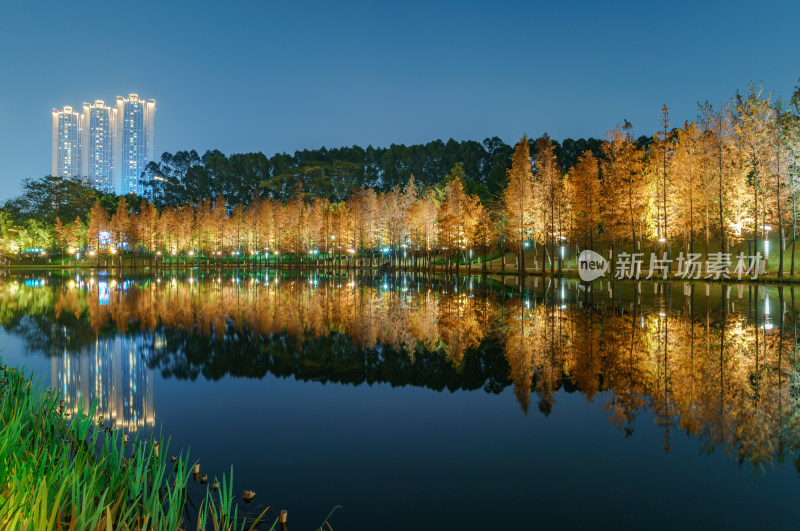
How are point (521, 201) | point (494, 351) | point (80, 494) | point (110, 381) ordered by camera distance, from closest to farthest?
point (80, 494) < point (110, 381) < point (494, 351) < point (521, 201)

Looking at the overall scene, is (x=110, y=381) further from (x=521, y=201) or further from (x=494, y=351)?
(x=521, y=201)

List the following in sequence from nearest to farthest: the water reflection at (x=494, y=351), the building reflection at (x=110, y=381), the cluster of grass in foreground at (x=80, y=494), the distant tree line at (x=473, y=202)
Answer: the cluster of grass in foreground at (x=80, y=494), the water reflection at (x=494, y=351), the building reflection at (x=110, y=381), the distant tree line at (x=473, y=202)

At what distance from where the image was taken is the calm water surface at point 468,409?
5.09 meters

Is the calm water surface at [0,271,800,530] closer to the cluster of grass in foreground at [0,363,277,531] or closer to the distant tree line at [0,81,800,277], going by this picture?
the cluster of grass in foreground at [0,363,277,531]

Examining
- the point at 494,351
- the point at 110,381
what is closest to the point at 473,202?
the point at 494,351

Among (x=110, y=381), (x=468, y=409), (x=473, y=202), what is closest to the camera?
(x=468, y=409)

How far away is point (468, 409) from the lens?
8.30 meters

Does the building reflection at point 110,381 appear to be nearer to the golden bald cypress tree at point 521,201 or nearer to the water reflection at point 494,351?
the water reflection at point 494,351

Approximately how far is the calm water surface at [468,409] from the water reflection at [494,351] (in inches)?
2.6

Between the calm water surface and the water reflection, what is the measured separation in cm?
7

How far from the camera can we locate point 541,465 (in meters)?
5.93

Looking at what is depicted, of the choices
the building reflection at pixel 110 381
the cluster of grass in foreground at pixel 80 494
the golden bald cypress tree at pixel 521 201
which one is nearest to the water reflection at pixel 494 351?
the building reflection at pixel 110 381

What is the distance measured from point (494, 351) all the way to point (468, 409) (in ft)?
13.8

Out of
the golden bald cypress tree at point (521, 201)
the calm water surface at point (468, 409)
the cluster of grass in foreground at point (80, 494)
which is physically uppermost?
the golden bald cypress tree at point (521, 201)
